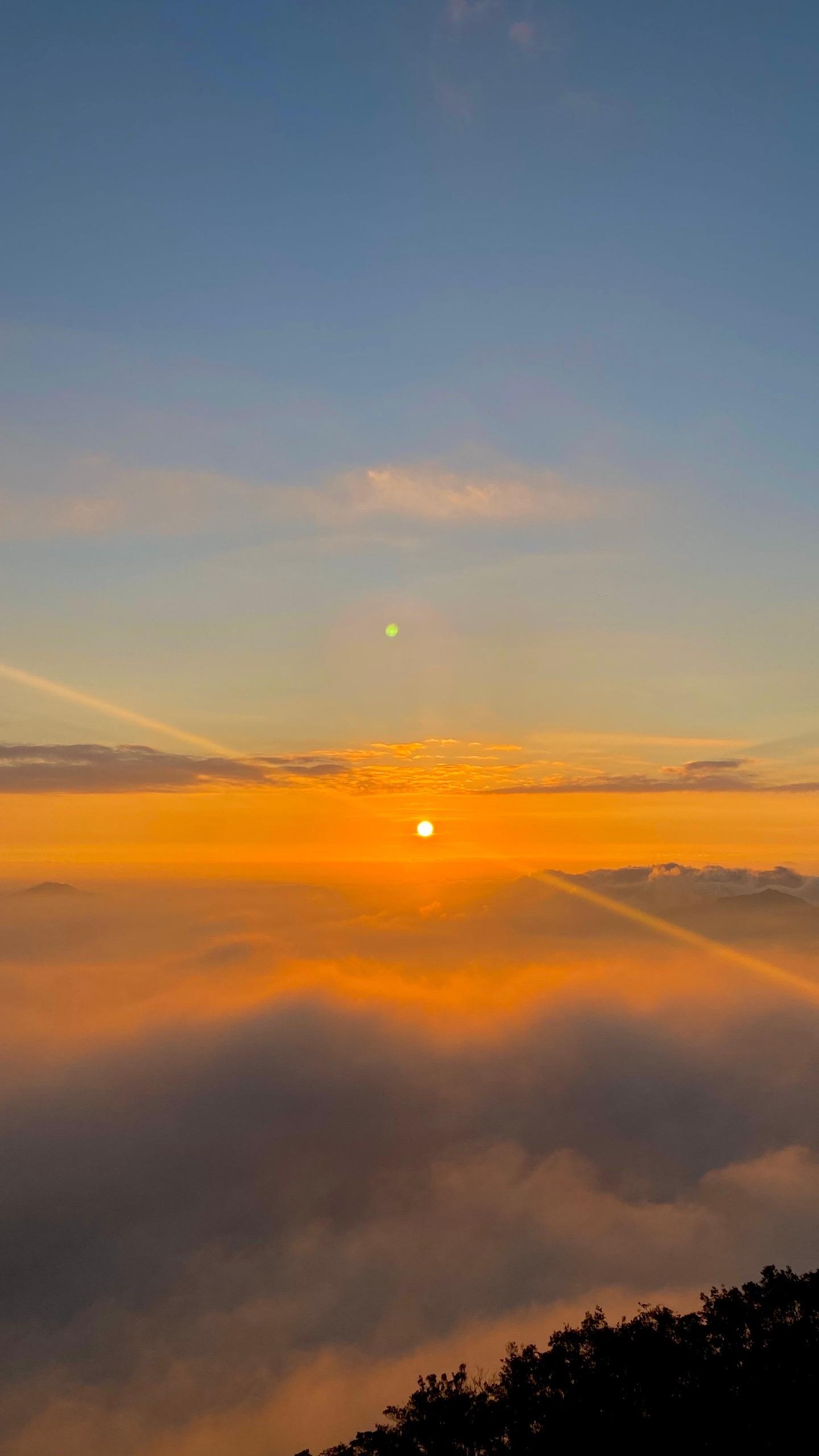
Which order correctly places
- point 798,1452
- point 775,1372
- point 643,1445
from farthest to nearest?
point 775,1372, point 643,1445, point 798,1452

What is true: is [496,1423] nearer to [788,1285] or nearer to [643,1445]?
[643,1445]

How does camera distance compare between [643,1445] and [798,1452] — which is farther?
[643,1445]

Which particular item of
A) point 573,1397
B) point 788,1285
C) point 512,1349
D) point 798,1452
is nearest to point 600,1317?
point 512,1349

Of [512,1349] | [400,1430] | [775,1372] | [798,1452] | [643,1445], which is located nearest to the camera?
[798,1452]

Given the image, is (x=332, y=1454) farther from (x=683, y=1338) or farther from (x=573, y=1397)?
(x=683, y=1338)

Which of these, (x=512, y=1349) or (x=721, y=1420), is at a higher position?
(x=721, y=1420)

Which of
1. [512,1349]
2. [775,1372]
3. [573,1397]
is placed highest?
[775,1372]
